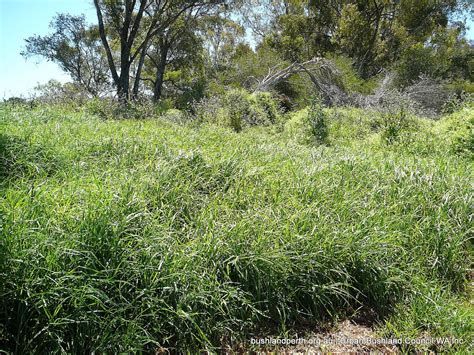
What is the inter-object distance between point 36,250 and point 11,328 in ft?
1.36

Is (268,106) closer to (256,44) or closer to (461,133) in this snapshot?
(461,133)

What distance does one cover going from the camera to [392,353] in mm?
2422

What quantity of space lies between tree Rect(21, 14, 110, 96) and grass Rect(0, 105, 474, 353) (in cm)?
1351

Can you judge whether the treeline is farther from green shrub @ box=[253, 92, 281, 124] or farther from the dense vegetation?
the dense vegetation

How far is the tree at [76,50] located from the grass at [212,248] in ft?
44.3

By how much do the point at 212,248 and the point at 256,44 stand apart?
27251 millimetres

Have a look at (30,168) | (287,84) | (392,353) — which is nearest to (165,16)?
(287,84)

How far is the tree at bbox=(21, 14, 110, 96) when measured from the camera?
1670 centimetres

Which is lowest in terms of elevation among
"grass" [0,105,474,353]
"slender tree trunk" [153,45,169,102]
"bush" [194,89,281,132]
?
"grass" [0,105,474,353]

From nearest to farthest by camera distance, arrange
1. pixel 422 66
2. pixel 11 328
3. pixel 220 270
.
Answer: pixel 11 328 → pixel 220 270 → pixel 422 66

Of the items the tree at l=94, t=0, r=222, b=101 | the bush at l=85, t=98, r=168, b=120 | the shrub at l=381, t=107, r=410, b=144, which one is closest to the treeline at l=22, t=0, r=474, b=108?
the tree at l=94, t=0, r=222, b=101

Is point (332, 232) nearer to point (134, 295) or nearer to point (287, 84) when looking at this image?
point (134, 295)

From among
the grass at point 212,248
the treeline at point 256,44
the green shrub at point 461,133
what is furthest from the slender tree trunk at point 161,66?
the grass at point 212,248

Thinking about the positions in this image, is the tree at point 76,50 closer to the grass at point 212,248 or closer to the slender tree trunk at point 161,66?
the slender tree trunk at point 161,66
